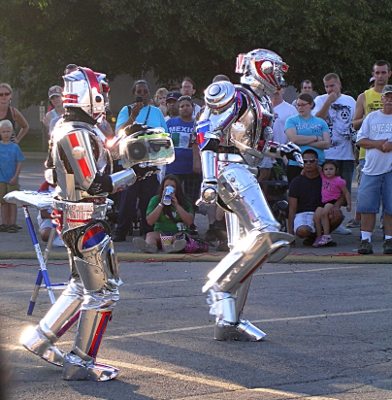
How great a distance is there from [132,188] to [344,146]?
3015mm

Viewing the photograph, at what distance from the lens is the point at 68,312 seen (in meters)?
5.00

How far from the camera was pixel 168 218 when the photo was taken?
9477 mm

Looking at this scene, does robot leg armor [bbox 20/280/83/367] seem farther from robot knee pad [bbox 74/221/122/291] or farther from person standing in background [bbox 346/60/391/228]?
person standing in background [bbox 346/60/391/228]

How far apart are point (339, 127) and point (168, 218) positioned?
3.07 m

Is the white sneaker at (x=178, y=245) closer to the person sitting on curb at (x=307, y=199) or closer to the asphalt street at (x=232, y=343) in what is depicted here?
the asphalt street at (x=232, y=343)

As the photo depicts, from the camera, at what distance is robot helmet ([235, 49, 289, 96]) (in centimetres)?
589

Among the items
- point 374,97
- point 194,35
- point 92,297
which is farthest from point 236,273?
point 194,35

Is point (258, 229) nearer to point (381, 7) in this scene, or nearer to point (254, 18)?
point (254, 18)

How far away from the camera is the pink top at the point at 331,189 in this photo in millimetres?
10094

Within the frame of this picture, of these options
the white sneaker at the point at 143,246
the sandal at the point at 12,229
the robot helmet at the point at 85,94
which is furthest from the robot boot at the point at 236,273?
the sandal at the point at 12,229

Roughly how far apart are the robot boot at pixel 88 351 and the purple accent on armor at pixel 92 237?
40cm

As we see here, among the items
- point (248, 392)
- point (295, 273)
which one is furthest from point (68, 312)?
point (295, 273)

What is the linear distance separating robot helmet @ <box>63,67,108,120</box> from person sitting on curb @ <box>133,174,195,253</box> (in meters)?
4.44

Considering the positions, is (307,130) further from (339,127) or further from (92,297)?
(92,297)
